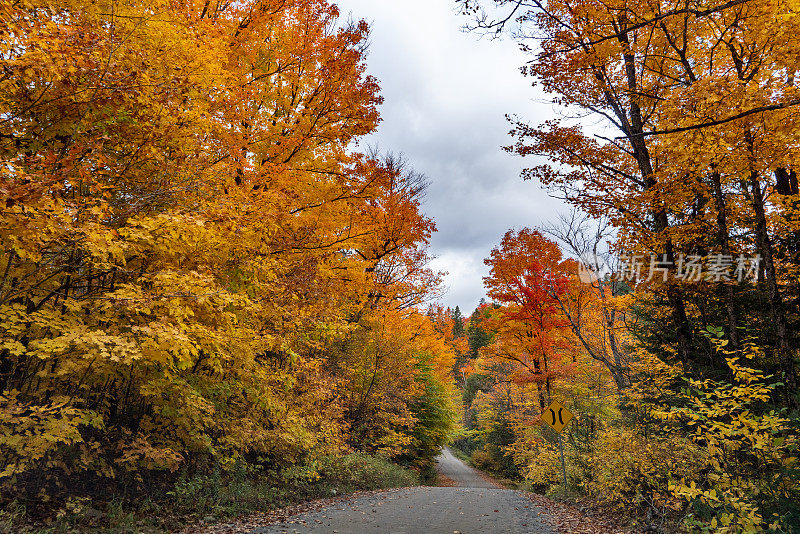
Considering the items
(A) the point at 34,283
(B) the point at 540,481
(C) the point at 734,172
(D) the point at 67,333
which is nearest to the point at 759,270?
(C) the point at 734,172

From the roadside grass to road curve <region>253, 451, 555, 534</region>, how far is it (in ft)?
3.21

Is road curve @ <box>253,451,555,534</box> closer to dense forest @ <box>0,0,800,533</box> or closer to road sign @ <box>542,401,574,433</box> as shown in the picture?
dense forest @ <box>0,0,800,533</box>

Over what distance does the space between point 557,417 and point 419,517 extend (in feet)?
18.9

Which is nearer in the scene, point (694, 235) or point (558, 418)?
point (694, 235)

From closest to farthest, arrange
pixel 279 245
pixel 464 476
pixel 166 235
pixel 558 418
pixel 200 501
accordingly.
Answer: pixel 166 235 < pixel 200 501 < pixel 279 245 < pixel 558 418 < pixel 464 476

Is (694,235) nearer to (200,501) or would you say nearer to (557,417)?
(557,417)

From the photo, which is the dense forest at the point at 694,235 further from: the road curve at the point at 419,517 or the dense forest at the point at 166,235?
the dense forest at the point at 166,235

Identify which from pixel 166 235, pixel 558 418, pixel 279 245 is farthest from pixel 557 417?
pixel 166 235

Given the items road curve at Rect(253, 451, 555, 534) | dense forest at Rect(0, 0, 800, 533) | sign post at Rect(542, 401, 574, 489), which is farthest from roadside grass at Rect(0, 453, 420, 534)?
sign post at Rect(542, 401, 574, 489)

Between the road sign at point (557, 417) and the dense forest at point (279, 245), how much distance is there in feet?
4.46

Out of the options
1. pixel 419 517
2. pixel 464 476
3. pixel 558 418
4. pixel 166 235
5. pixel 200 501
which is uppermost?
pixel 166 235

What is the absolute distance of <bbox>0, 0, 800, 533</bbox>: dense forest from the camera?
4.95 m

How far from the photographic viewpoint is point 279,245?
853 centimetres

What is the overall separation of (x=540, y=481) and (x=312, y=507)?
9.32 m
